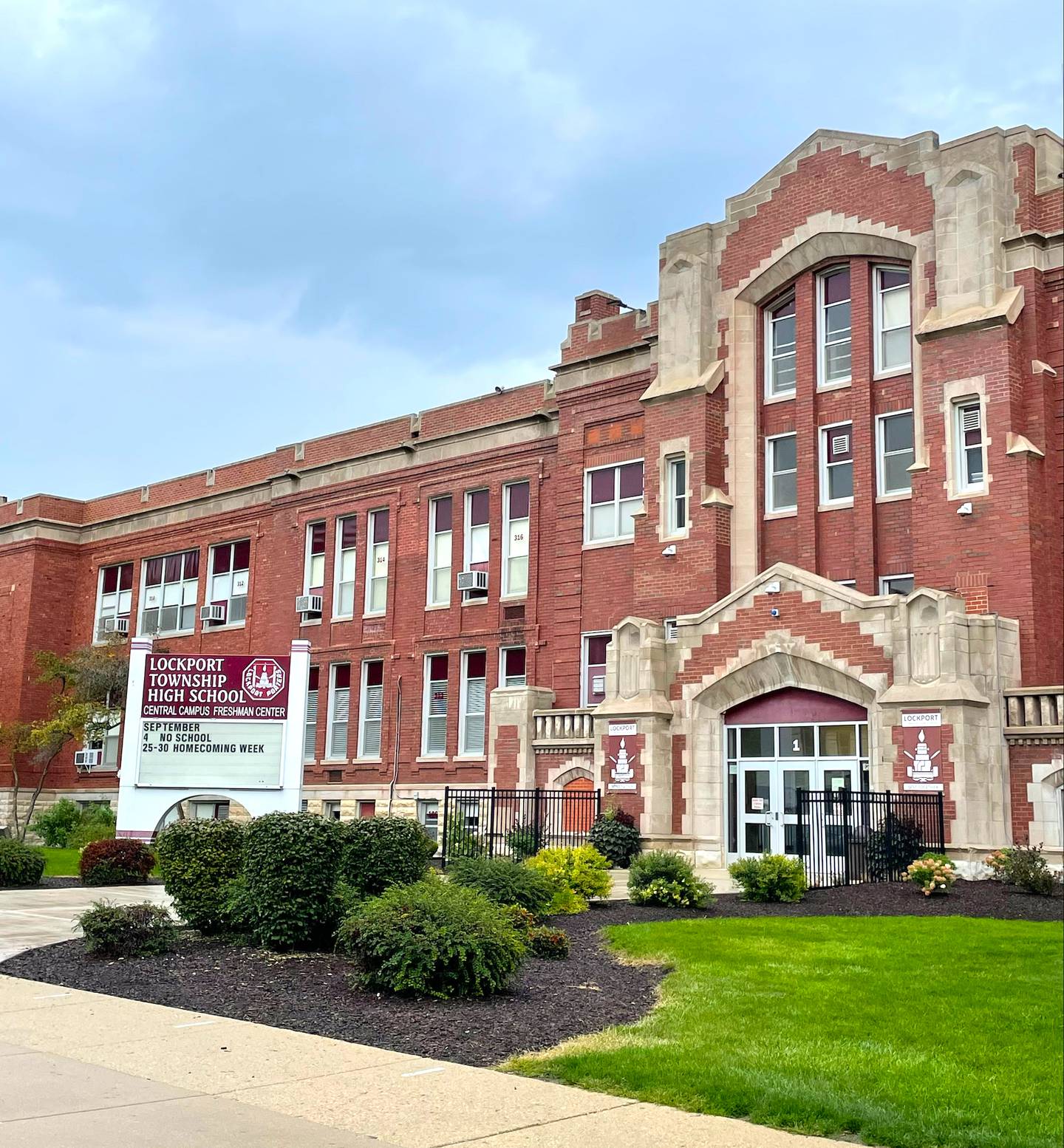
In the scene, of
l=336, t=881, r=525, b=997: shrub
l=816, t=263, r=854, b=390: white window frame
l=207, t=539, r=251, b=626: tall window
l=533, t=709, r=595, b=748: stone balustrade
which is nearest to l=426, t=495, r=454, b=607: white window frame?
l=533, t=709, r=595, b=748: stone balustrade

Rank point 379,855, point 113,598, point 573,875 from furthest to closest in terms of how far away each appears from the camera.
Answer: point 113,598, point 573,875, point 379,855

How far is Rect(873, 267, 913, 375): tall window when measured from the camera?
94.3 ft

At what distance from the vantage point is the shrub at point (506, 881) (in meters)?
16.8

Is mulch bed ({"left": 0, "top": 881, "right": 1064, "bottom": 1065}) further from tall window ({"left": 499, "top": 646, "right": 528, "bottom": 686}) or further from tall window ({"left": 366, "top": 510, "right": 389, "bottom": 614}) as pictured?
tall window ({"left": 366, "top": 510, "right": 389, "bottom": 614})

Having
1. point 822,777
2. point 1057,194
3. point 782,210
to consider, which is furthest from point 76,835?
point 1057,194

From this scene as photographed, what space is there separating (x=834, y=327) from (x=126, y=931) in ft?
72.5

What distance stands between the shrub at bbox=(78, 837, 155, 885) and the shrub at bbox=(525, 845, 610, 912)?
821 cm

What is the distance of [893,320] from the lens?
29.0 metres

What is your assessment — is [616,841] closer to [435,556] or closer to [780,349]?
[780,349]

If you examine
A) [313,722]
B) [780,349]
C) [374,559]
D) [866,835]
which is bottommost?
[866,835]

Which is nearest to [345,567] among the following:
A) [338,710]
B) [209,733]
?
[338,710]

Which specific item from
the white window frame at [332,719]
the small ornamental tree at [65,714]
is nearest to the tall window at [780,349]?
the white window frame at [332,719]

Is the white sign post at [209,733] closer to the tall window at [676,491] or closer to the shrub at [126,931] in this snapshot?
the shrub at [126,931]

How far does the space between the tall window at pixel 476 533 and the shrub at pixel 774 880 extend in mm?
19510
